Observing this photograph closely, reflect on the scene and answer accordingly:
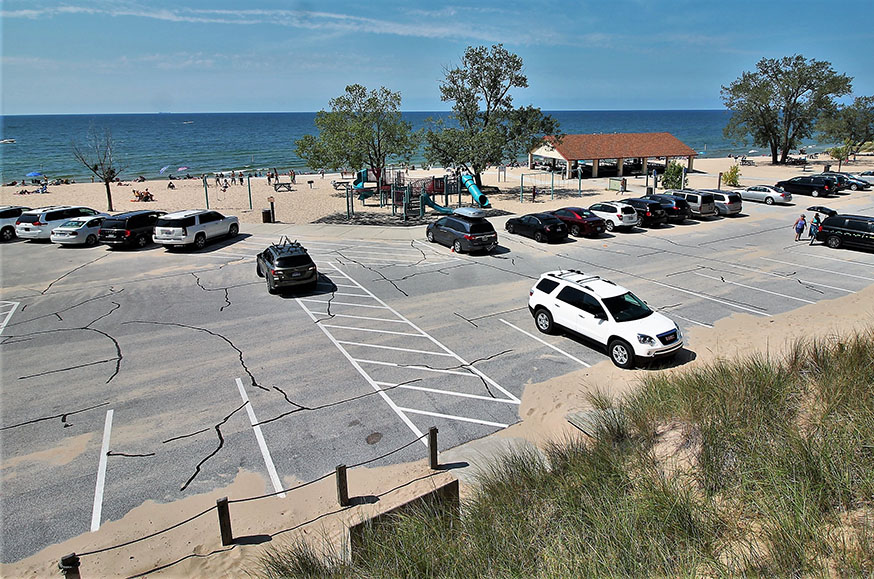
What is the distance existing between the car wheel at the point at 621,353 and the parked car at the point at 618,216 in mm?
16730

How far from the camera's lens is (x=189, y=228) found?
1000 inches

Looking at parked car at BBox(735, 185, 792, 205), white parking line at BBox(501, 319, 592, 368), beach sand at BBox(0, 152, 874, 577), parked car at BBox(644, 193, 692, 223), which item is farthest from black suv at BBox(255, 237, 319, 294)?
parked car at BBox(735, 185, 792, 205)

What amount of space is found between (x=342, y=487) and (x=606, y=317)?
26.5ft

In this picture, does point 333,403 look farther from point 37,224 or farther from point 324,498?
point 37,224

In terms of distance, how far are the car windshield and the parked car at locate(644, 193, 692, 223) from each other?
1948 centimetres

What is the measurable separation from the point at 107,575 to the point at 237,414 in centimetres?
425

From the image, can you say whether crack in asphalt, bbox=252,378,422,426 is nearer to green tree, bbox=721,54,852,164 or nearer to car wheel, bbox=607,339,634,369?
car wheel, bbox=607,339,634,369

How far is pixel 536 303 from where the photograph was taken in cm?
1577

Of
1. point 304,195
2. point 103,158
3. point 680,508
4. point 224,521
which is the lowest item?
point 224,521

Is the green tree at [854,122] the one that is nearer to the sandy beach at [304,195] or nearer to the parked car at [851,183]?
the sandy beach at [304,195]

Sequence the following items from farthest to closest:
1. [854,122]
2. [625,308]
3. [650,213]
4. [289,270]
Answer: [854,122] < [650,213] < [289,270] < [625,308]

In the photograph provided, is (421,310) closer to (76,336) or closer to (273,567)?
(76,336)

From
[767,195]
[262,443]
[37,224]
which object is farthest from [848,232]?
→ [37,224]

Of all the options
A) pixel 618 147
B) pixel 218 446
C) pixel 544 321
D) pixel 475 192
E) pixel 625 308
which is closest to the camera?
pixel 218 446
